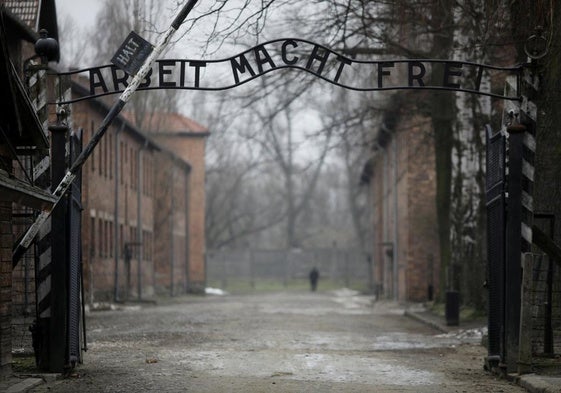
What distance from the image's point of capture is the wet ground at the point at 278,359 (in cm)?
1207

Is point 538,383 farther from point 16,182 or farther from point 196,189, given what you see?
point 196,189

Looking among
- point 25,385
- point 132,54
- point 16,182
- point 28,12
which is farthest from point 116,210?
point 16,182

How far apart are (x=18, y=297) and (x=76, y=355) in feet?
6.02

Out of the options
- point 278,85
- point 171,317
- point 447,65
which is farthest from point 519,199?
point 171,317

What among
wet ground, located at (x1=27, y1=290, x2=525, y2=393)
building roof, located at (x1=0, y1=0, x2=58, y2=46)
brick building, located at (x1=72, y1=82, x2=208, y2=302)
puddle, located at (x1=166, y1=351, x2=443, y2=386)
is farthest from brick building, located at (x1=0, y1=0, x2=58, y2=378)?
brick building, located at (x1=72, y1=82, x2=208, y2=302)

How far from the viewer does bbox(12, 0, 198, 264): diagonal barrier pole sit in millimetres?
12477

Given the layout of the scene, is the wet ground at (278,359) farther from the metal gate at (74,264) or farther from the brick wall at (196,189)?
the brick wall at (196,189)

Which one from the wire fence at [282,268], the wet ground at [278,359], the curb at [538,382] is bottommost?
the wire fence at [282,268]

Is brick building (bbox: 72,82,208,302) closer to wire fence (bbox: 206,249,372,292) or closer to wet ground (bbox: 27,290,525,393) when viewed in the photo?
wire fence (bbox: 206,249,372,292)

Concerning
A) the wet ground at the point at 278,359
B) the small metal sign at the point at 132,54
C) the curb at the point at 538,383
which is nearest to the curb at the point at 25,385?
the wet ground at the point at 278,359

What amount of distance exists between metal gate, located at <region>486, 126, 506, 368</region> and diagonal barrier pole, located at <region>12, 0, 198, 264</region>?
421 centimetres

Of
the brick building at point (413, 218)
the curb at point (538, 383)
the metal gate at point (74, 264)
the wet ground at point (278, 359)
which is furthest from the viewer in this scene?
the brick building at point (413, 218)

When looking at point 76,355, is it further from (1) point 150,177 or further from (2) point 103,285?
(1) point 150,177

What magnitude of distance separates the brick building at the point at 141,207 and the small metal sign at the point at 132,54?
72.9ft
